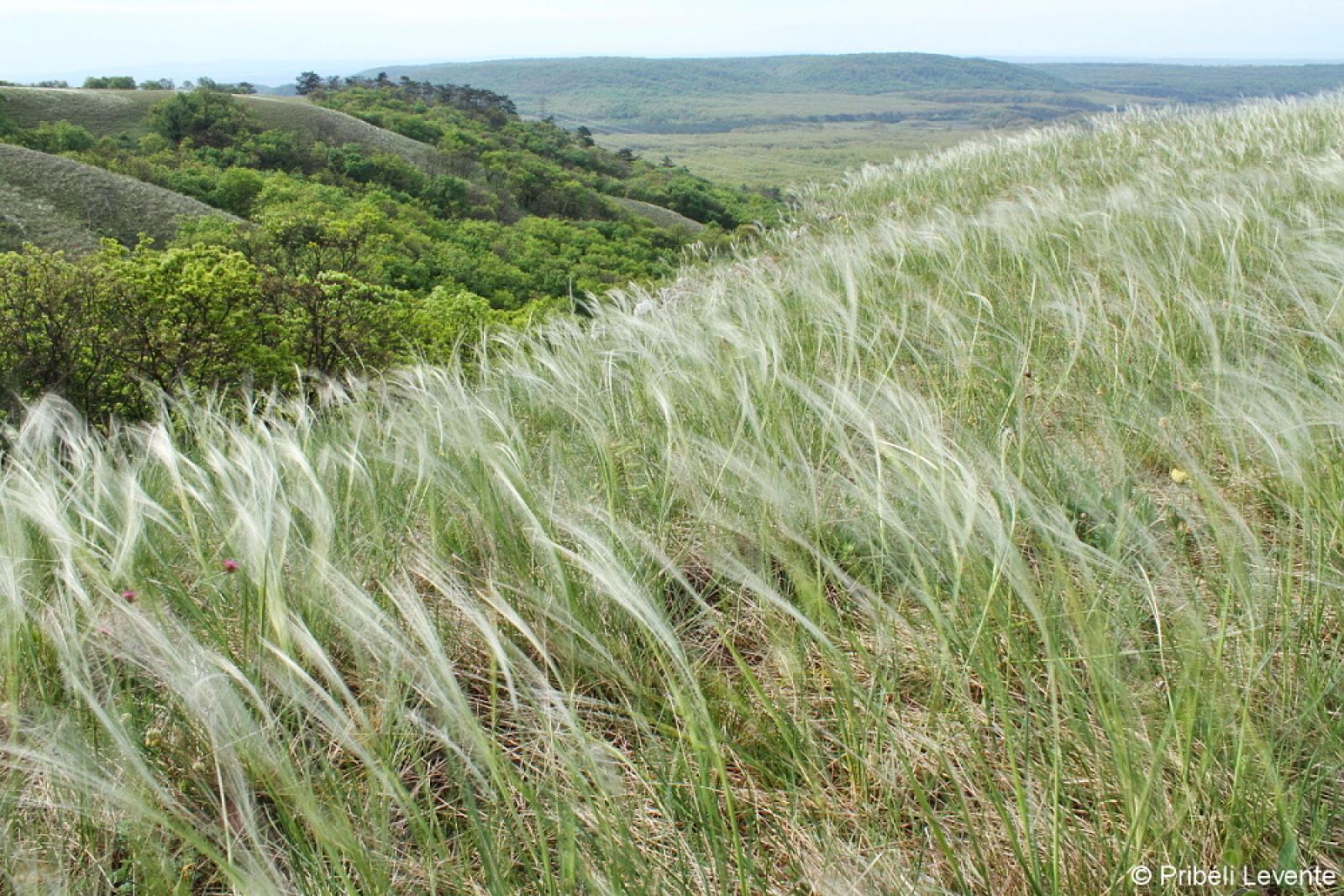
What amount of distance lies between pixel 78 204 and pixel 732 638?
43.6 m

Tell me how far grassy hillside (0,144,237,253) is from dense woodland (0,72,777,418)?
346cm

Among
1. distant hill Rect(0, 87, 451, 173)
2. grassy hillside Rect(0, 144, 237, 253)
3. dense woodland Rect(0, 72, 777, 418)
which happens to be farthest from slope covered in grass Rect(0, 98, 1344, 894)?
distant hill Rect(0, 87, 451, 173)

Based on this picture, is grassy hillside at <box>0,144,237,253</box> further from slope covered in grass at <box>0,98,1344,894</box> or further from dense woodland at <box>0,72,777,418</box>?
slope covered in grass at <box>0,98,1344,894</box>

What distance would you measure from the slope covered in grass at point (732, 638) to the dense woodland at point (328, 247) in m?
1.23

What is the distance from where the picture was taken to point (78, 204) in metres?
35.7

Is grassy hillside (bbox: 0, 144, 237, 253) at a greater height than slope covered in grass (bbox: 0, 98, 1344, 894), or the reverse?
grassy hillside (bbox: 0, 144, 237, 253)

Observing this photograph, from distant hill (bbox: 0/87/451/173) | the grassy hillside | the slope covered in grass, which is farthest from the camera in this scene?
distant hill (bbox: 0/87/451/173)

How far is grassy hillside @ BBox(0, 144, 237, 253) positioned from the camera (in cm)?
3300

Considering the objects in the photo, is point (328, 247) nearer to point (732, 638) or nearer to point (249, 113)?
point (732, 638)

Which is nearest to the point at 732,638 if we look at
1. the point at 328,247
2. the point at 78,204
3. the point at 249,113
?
the point at 328,247

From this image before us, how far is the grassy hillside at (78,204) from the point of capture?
108 ft

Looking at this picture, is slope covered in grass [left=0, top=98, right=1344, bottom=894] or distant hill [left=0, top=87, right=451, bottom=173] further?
distant hill [left=0, top=87, right=451, bottom=173]

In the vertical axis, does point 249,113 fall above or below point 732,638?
above

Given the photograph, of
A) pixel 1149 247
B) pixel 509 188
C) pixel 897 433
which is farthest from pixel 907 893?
pixel 509 188
